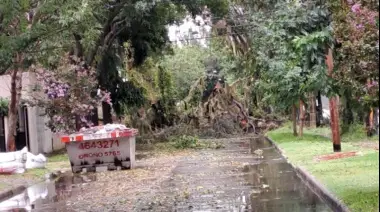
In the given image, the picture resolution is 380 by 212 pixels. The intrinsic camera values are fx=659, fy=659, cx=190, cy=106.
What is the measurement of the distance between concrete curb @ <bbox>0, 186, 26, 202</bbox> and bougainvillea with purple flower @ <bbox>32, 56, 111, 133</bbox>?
8789mm

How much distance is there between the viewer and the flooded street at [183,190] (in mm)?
13023

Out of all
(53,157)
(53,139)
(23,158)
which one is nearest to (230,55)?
(53,139)

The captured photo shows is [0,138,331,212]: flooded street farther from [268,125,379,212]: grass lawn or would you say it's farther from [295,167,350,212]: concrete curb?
[268,125,379,212]: grass lawn

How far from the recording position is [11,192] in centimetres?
1723

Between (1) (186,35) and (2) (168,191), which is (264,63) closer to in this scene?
(2) (168,191)

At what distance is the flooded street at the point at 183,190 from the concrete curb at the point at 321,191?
13cm

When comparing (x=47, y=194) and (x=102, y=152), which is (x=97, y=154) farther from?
(x=47, y=194)

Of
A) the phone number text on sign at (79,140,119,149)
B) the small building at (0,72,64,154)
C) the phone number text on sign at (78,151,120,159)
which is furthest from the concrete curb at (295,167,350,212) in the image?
the small building at (0,72,64,154)

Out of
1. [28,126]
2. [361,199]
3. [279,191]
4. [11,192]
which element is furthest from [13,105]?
[361,199]

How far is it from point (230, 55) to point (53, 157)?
2058cm

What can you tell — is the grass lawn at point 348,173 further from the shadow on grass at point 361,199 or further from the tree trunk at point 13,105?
the tree trunk at point 13,105

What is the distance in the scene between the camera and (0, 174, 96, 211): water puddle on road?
14500 mm

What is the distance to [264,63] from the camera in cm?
2959

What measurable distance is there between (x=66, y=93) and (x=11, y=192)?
10.6 m
